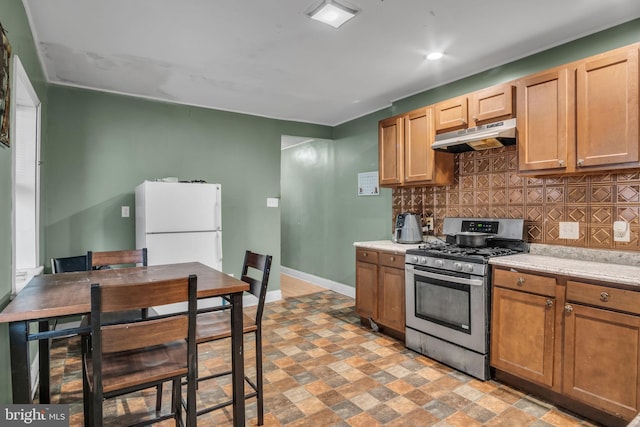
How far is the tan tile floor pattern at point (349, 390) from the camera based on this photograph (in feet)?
6.92

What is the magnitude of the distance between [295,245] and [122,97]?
3481 millimetres

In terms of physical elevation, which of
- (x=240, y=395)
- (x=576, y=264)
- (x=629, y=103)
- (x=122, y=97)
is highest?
(x=122, y=97)

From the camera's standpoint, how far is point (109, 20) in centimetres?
235

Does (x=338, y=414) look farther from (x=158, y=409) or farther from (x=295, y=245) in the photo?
(x=295, y=245)

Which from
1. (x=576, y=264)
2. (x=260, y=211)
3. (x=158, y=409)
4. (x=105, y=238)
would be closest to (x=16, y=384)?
(x=158, y=409)

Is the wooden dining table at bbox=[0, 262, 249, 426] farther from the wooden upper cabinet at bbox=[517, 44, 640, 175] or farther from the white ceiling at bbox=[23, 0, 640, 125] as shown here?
the wooden upper cabinet at bbox=[517, 44, 640, 175]

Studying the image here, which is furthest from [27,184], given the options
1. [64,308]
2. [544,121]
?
[544,121]

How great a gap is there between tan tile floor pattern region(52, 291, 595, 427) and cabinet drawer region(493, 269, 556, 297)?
72 cm

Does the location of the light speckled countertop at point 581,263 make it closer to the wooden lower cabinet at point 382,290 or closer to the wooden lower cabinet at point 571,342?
the wooden lower cabinet at point 571,342

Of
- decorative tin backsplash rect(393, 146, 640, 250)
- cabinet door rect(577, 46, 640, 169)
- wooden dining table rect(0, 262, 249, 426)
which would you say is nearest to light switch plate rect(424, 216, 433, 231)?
decorative tin backsplash rect(393, 146, 640, 250)

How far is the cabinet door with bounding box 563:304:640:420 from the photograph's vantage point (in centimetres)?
187

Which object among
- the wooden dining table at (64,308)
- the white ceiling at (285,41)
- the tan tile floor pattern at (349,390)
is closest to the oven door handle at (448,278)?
the tan tile floor pattern at (349,390)

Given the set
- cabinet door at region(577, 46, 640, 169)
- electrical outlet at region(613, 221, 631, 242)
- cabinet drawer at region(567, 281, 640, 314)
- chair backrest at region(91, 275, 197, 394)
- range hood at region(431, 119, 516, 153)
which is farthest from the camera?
range hood at region(431, 119, 516, 153)

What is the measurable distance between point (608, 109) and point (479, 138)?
81cm
